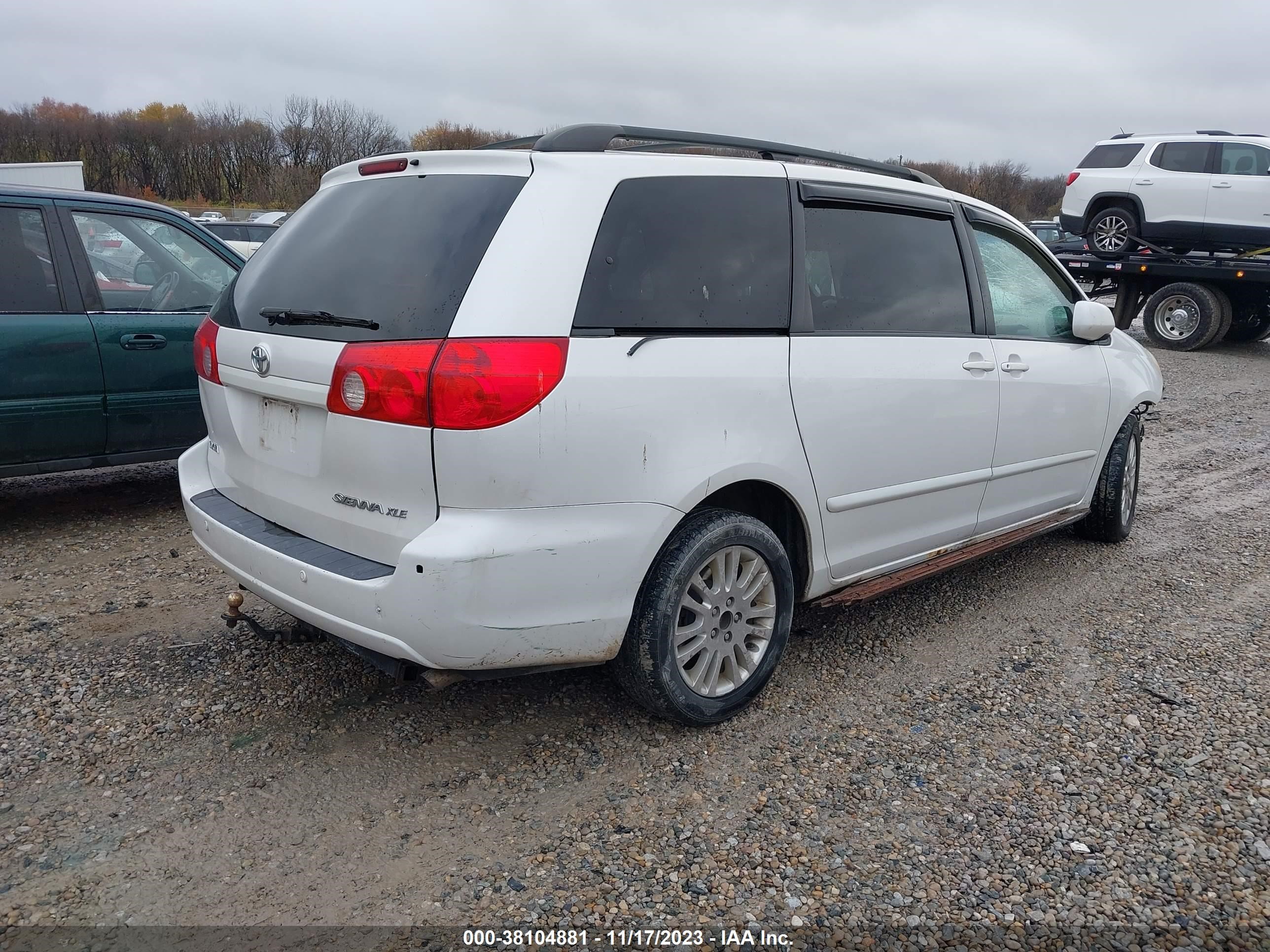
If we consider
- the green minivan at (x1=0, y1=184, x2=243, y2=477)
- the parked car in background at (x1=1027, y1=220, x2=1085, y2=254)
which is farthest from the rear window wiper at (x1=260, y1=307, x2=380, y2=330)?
the parked car in background at (x1=1027, y1=220, x2=1085, y2=254)

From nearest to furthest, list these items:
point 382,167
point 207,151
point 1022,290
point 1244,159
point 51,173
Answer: point 382,167 < point 1022,290 < point 1244,159 < point 51,173 < point 207,151

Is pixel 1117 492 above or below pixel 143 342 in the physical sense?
below

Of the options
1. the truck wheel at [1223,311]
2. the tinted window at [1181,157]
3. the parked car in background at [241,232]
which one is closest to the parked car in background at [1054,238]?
the tinted window at [1181,157]

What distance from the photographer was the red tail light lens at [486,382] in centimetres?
247

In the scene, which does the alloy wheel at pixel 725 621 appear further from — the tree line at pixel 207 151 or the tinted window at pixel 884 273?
the tree line at pixel 207 151

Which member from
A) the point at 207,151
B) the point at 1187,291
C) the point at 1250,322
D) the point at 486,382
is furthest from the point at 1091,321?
the point at 207,151

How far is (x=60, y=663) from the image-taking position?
3.51m

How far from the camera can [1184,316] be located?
13.7 meters

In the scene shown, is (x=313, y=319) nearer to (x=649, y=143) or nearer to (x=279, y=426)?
(x=279, y=426)

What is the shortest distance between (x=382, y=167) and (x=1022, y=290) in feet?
9.47

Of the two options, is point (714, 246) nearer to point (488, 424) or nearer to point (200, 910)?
point (488, 424)

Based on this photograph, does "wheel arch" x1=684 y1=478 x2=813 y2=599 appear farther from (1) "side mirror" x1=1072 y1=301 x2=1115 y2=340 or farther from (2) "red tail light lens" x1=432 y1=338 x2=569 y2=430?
(1) "side mirror" x1=1072 y1=301 x2=1115 y2=340

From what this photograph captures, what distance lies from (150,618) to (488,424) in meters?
2.28

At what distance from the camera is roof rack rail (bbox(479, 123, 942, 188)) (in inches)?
114
